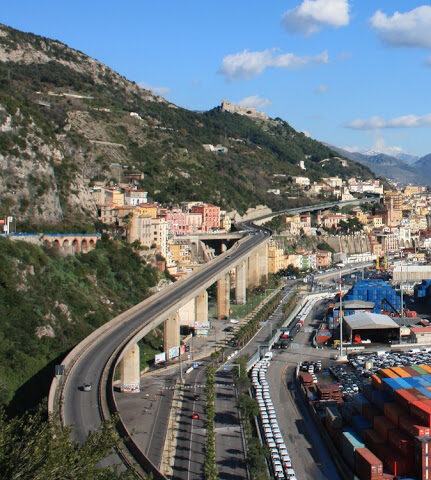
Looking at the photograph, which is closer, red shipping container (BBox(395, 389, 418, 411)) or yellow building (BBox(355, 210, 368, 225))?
red shipping container (BBox(395, 389, 418, 411))

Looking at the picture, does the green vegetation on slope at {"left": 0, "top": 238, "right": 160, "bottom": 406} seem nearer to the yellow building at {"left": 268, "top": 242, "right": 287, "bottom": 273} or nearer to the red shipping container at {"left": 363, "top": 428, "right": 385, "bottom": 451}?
the red shipping container at {"left": 363, "top": 428, "right": 385, "bottom": 451}

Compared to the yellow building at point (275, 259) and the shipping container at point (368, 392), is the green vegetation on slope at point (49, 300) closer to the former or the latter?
the shipping container at point (368, 392)

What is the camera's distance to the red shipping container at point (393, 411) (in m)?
20.6

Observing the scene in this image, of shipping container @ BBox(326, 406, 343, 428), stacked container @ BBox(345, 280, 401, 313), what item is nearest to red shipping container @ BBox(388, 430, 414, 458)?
shipping container @ BBox(326, 406, 343, 428)

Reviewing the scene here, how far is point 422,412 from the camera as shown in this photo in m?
19.5

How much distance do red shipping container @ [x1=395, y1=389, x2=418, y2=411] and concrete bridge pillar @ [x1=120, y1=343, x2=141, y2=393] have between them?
9839mm

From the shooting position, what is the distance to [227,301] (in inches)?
1683

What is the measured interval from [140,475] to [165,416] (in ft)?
31.9

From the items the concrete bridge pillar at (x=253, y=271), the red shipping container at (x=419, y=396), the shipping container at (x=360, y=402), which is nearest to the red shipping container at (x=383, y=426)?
the red shipping container at (x=419, y=396)

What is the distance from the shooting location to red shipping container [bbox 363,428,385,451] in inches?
812

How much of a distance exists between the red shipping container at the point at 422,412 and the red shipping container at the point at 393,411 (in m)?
0.55

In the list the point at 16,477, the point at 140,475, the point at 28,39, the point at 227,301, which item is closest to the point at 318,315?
the point at 227,301

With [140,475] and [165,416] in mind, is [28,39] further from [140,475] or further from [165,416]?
[140,475]

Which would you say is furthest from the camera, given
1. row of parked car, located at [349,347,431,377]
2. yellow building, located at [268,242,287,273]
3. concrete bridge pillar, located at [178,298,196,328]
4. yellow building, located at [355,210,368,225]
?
yellow building, located at [355,210,368,225]
